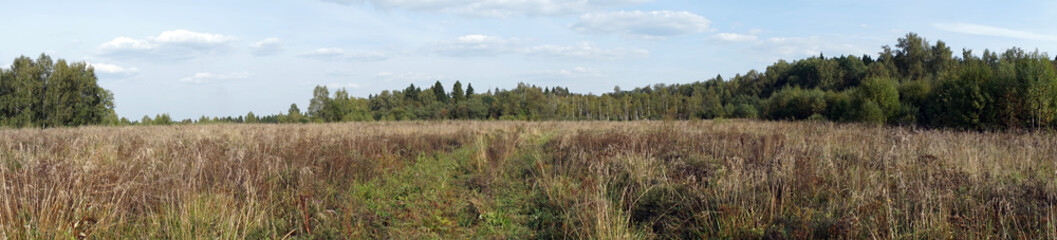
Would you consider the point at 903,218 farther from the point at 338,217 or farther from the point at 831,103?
the point at 831,103

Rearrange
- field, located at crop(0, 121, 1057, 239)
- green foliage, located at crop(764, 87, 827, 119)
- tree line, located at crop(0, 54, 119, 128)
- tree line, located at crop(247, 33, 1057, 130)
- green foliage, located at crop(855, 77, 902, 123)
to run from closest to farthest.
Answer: field, located at crop(0, 121, 1057, 239) → tree line, located at crop(247, 33, 1057, 130) → green foliage, located at crop(855, 77, 902, 123) → tree line, located at crop(0, 54, 119, 128) → green foliage, located at crop(764, 87, 827, 119)

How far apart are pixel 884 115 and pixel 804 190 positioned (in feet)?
79.5

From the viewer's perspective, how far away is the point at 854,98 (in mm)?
28422

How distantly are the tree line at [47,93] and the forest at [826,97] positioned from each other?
64 mm

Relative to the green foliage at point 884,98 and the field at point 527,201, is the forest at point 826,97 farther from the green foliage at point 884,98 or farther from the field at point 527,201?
the field at point 527,201

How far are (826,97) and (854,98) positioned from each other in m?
11.3

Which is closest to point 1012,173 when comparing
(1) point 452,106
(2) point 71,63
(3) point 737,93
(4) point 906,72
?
(2) point 71,63

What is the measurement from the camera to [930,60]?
55.1m

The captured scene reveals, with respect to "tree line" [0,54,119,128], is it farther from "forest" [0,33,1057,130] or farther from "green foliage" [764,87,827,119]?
"green foliage" [764,87,827,119]

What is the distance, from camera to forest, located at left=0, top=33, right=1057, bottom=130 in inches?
608

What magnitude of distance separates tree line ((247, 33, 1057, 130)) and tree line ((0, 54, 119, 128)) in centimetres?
1175

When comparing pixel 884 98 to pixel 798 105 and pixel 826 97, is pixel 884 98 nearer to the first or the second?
pixel 826 97

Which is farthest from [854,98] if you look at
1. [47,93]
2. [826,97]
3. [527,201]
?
[47,93]

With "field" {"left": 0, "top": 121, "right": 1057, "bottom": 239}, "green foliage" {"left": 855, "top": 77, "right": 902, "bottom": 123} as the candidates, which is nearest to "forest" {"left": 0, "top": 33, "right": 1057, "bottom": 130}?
"green foliage" {"left": 855, "top": 77, "right": 902, "bottom": 123}
